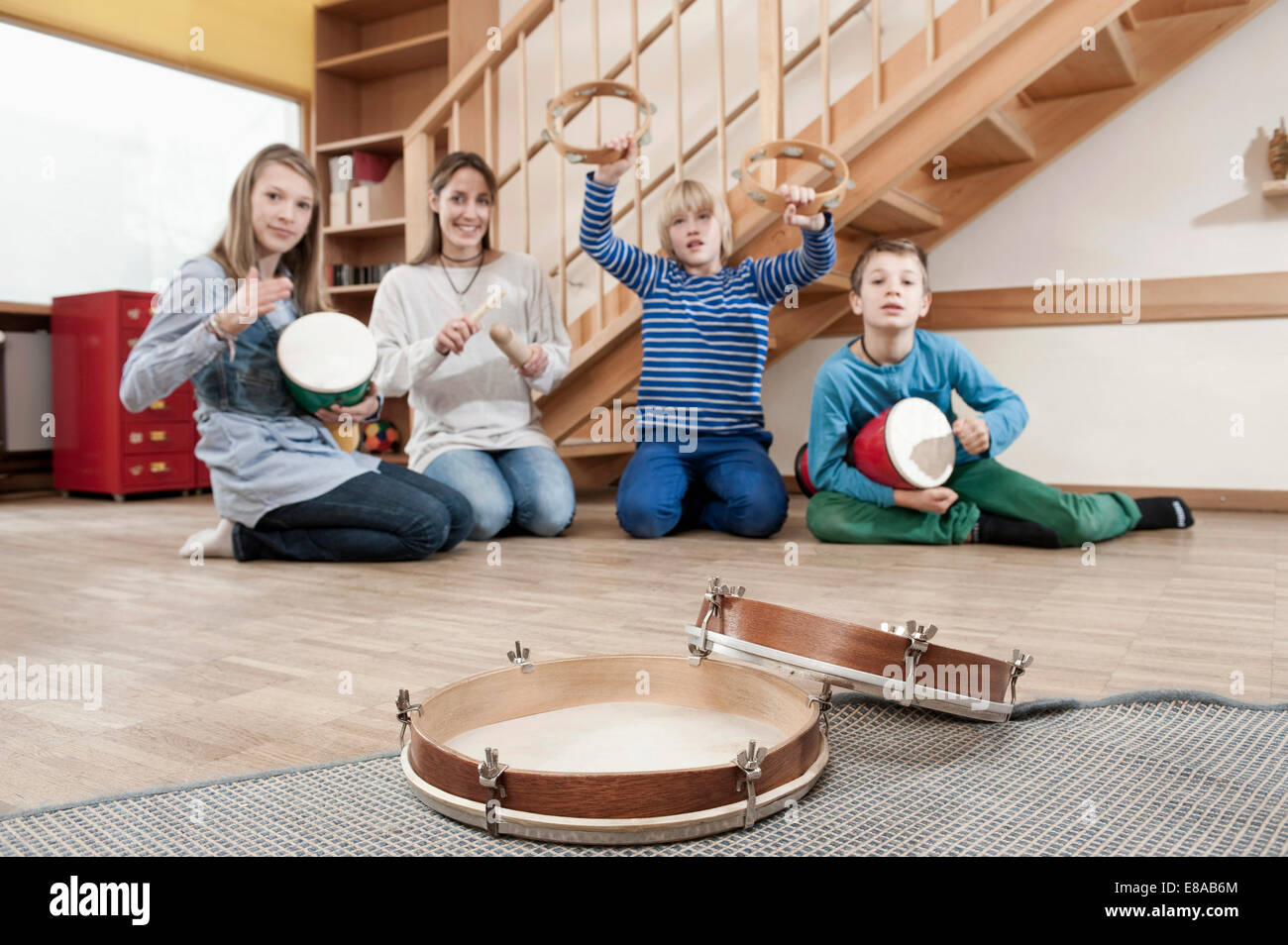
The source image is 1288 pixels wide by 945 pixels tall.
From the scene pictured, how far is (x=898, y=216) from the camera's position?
3115mm

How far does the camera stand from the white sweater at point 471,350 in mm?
2746

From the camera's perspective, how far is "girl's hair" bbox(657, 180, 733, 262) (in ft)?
8.80

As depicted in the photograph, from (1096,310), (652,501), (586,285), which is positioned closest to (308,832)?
(652,501)

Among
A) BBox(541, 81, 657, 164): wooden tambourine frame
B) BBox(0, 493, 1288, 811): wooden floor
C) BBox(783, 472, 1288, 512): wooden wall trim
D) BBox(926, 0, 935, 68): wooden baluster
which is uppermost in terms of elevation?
BBox(926, 0, 935, 68): wooden baluster

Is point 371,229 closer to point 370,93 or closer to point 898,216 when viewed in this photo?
point 370,93

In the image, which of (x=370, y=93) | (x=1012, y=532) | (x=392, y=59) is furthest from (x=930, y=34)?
(x=370, y=93)

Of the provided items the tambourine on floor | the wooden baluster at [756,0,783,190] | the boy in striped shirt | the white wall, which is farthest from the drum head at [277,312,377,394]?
the white wall

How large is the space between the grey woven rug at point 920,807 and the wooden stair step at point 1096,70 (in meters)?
2.24

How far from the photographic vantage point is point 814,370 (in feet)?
12.4

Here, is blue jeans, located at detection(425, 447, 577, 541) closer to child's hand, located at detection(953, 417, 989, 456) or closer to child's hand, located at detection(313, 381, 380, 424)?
child's hand, located at detection(313, 381, 380, 424)

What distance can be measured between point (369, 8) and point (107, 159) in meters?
1.37

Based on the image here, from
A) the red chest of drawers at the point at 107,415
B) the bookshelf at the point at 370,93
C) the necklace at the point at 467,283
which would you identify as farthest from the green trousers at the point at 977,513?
the red chest of drawers at the point at 107,415

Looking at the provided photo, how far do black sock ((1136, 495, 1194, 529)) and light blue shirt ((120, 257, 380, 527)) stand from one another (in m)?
1.99
